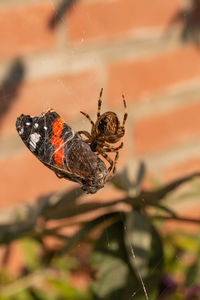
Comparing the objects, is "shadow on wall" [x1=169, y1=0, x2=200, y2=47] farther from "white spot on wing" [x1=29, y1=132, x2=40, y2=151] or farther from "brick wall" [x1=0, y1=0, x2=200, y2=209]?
"white spot on wing" [x1=29, y1=132, x2=40, y2=151]

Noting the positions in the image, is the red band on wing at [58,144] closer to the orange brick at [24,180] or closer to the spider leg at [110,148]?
the spider leg at [110,148]

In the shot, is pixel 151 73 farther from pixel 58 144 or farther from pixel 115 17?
pixel 58 144

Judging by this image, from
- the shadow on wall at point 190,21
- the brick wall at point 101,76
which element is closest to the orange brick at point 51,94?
the brick wall at point 101,76

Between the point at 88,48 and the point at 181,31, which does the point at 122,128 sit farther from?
the point at 181,31

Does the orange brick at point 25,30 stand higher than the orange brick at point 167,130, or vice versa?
the orange brick at point 25,30

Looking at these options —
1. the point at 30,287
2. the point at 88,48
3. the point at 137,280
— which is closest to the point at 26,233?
the point at 137,280

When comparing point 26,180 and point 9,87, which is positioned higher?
point 9,87

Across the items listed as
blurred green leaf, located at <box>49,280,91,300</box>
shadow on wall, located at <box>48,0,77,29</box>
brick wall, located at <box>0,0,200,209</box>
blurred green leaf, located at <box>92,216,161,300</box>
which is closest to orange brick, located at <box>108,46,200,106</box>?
brick wall, located at <box>0,0,200,209</box>

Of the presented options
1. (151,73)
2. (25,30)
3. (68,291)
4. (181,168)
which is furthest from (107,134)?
(181,168)
